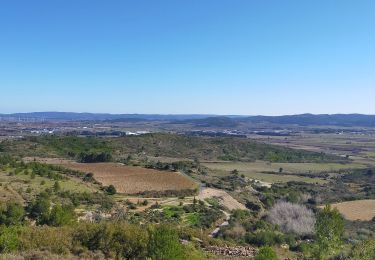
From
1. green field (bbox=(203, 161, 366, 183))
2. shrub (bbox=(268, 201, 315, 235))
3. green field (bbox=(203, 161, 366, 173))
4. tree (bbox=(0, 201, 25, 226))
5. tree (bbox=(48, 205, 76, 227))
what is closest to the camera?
tree (bbox=(48, 205, 76, 227))

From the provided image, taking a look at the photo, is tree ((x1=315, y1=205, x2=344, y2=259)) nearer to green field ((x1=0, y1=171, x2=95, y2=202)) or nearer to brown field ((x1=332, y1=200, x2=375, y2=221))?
green field ((x1=0, y1=171, x2=95, y2=202))

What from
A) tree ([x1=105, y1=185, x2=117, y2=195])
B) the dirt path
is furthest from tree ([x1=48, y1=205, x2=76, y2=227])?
tree ([x1=105, y1=185, x2=117, y2=195])

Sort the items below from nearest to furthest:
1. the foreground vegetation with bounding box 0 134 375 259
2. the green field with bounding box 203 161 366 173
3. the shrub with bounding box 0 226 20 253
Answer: the shrub with bounding box 0 226 20 253 < the foreground vegetation with bounding box 0 134 375 259 < the green field with bounding box 203 161 366 173

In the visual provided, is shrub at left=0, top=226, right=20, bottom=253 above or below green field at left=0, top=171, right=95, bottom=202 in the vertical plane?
above

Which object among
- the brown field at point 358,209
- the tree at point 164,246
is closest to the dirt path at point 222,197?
the brown field at point 358,209

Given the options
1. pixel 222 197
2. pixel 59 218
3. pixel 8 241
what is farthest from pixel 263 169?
pixel 8 241

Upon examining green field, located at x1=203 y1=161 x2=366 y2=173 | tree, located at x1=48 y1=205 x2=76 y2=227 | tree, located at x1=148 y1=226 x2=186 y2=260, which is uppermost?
tree, located at x1=148 y1=226 x2=186 y2=260
